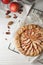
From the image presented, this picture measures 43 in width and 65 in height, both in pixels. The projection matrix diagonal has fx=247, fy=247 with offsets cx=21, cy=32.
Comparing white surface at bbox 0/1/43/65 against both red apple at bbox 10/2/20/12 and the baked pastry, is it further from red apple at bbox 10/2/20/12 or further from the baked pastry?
red apple at bbox 10/2/20/12

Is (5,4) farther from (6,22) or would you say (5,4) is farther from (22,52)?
(22,52)

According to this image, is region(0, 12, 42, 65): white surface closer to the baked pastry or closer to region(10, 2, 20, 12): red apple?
the baked pastry

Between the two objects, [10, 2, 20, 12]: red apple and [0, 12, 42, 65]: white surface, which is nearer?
[0, 12, 42, 65]: white surface

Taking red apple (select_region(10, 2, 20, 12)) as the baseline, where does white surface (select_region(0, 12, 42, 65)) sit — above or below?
below

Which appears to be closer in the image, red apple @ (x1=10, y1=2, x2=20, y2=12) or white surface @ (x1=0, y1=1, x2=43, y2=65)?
white surface @ (x1=0, y1=1, x2=43, y2=65)

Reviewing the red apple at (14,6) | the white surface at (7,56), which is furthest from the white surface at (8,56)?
the red apple at (14,6)

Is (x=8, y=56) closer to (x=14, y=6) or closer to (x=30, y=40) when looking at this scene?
(x=30, y=40)

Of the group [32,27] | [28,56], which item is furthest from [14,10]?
[28,56]

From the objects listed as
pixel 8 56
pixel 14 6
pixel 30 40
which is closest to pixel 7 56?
pixel 8 56

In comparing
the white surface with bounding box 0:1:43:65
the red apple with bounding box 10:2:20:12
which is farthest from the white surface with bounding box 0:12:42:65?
the red apple with bounding box 10:2:20:12

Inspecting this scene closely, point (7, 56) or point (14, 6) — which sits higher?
point (14, 6)
